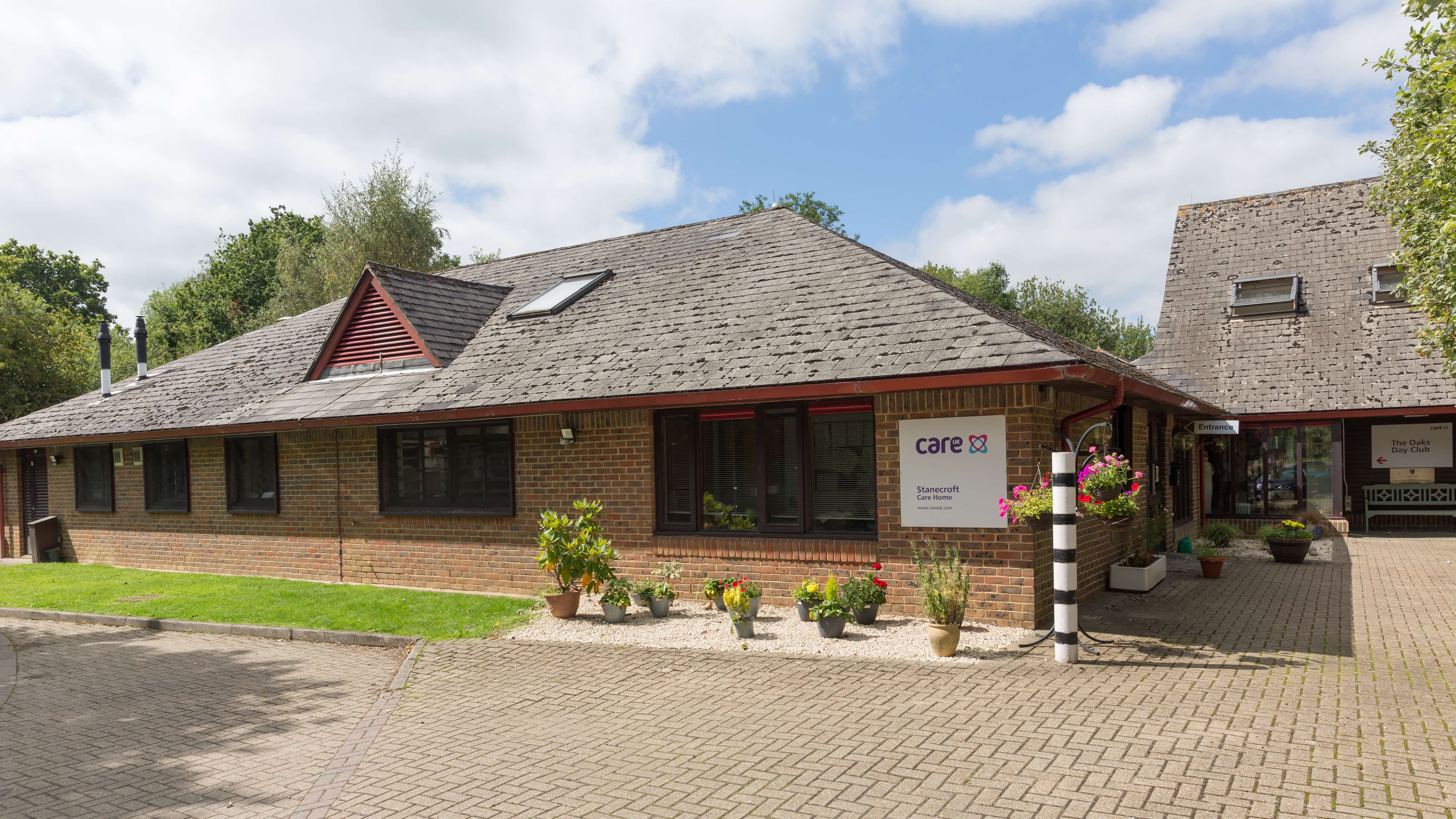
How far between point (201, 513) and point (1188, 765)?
50.1ft

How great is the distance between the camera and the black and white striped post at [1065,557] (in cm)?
746

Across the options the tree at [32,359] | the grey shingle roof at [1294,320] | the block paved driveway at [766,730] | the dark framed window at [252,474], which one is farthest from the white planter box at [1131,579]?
the tree at [32,359]

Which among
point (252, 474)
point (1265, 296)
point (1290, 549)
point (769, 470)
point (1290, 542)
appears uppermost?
point (1265, 296)

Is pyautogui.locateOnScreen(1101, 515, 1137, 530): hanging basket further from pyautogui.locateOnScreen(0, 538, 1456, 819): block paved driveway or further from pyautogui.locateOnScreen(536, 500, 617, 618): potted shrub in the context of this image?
pyautogui.locateOnScreen(536, 500, 617, 618): potted shrub

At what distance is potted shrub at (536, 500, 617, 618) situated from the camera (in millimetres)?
9836

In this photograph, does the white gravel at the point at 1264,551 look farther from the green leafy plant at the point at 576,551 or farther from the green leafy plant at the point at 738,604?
the green leafy plant at the point at 576,551

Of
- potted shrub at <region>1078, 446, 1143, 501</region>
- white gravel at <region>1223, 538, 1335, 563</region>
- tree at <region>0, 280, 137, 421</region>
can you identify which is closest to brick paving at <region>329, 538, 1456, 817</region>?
potted shrub at <region>1078, 446, 1143, 501</region>

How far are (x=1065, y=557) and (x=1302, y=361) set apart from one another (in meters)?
15.3

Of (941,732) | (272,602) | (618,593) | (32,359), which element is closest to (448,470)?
(272,602)

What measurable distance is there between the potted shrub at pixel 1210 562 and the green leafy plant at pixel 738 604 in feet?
23.6

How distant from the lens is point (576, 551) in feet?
32.2

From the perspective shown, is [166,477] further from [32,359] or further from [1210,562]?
[32,359]

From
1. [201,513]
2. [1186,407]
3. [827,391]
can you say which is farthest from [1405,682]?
[201,513]

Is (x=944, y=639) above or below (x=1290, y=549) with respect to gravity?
above
